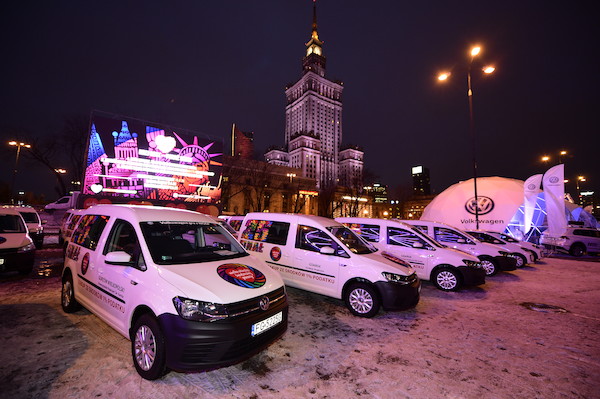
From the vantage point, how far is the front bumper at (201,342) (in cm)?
261

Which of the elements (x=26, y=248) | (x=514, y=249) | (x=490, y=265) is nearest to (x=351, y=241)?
(x=490, y=265)

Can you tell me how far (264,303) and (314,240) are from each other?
2.77 metres

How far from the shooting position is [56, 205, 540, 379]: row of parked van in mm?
2711

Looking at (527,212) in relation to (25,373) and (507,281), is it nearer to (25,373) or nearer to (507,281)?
(507,281)

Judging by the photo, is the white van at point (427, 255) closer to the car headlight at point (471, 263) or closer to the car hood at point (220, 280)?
the car headlight at point (471, 263)

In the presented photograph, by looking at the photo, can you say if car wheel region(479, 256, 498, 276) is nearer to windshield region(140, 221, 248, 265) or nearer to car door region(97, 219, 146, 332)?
windshield region(140, 221, 248, 265)

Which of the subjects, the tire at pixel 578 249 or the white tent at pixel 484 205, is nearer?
the tire at pixel 578 249

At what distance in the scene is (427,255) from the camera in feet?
24.0

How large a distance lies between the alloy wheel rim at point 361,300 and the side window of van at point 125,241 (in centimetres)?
392

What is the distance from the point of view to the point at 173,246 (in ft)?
11.8

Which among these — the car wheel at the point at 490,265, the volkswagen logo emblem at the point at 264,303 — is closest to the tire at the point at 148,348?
the volkswagen logo emblem at the point at 264,303

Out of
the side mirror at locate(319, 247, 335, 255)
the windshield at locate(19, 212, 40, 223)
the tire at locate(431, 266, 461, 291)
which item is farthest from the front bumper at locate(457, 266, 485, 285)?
the windshield at locate(19, 212, 40, 223)

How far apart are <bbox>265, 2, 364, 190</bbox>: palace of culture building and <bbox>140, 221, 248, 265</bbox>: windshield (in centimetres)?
10054

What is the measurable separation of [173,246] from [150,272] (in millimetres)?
622
